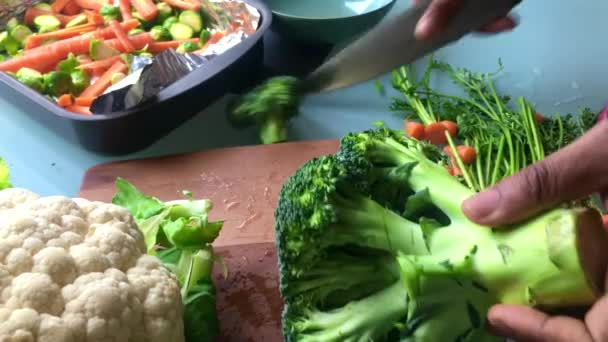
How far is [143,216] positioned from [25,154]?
13.6 inches

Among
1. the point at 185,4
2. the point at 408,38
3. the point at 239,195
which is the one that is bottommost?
the point at 239,195

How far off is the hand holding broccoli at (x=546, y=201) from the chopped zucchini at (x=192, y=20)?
0.79 m

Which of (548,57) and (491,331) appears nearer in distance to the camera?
(491,331)

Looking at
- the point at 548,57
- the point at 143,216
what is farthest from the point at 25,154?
the point at 548,57

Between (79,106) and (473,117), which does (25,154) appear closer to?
(79,106)

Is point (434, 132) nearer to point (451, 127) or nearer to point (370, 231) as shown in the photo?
point (451, 127)

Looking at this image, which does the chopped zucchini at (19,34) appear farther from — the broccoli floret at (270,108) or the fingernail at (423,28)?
the fingernail at (423,28)

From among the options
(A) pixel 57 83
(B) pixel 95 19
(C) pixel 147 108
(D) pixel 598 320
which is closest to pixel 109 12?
(B) pixel 95 19

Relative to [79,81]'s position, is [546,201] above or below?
above

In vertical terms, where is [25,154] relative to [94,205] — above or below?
below

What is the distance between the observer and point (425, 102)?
116 centimetres

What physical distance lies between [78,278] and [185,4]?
0.77 metres

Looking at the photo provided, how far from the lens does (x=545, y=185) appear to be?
67cm

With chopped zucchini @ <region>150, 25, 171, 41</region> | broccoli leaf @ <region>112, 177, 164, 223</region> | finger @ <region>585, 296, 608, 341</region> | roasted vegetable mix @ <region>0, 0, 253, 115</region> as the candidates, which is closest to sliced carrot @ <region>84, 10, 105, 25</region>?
roasted vegetable mix @ <region>0, 0, 253, 115</region>
